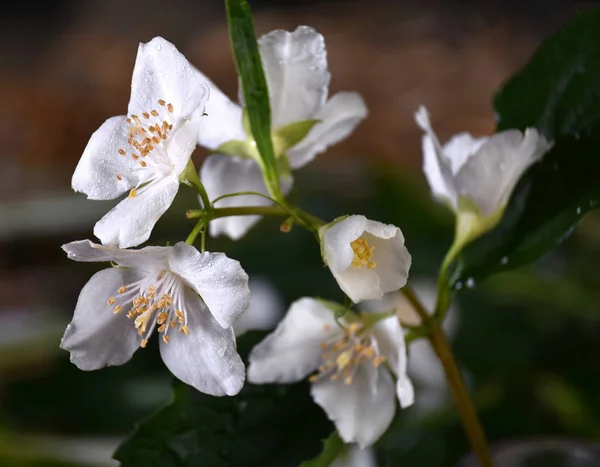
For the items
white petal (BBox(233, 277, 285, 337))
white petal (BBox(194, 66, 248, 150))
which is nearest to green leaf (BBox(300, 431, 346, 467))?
white petal (BBox(194, 66, 248, 150))

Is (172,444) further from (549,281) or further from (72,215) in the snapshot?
(72,215)

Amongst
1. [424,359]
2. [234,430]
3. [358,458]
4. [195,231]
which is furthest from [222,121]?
[424,359]

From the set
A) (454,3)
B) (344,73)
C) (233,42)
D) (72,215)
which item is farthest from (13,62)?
(233,42)

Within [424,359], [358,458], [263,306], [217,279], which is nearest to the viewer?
[217,279]

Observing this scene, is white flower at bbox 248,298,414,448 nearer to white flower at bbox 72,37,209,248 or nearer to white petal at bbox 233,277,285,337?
white flower at bbox 72,37,209,248

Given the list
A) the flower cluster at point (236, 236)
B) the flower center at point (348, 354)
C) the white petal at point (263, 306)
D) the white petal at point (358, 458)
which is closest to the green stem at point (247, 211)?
the flower cluster at point (236, 236)

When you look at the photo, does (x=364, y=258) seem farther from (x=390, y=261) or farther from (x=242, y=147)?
(x=242, y=147)
